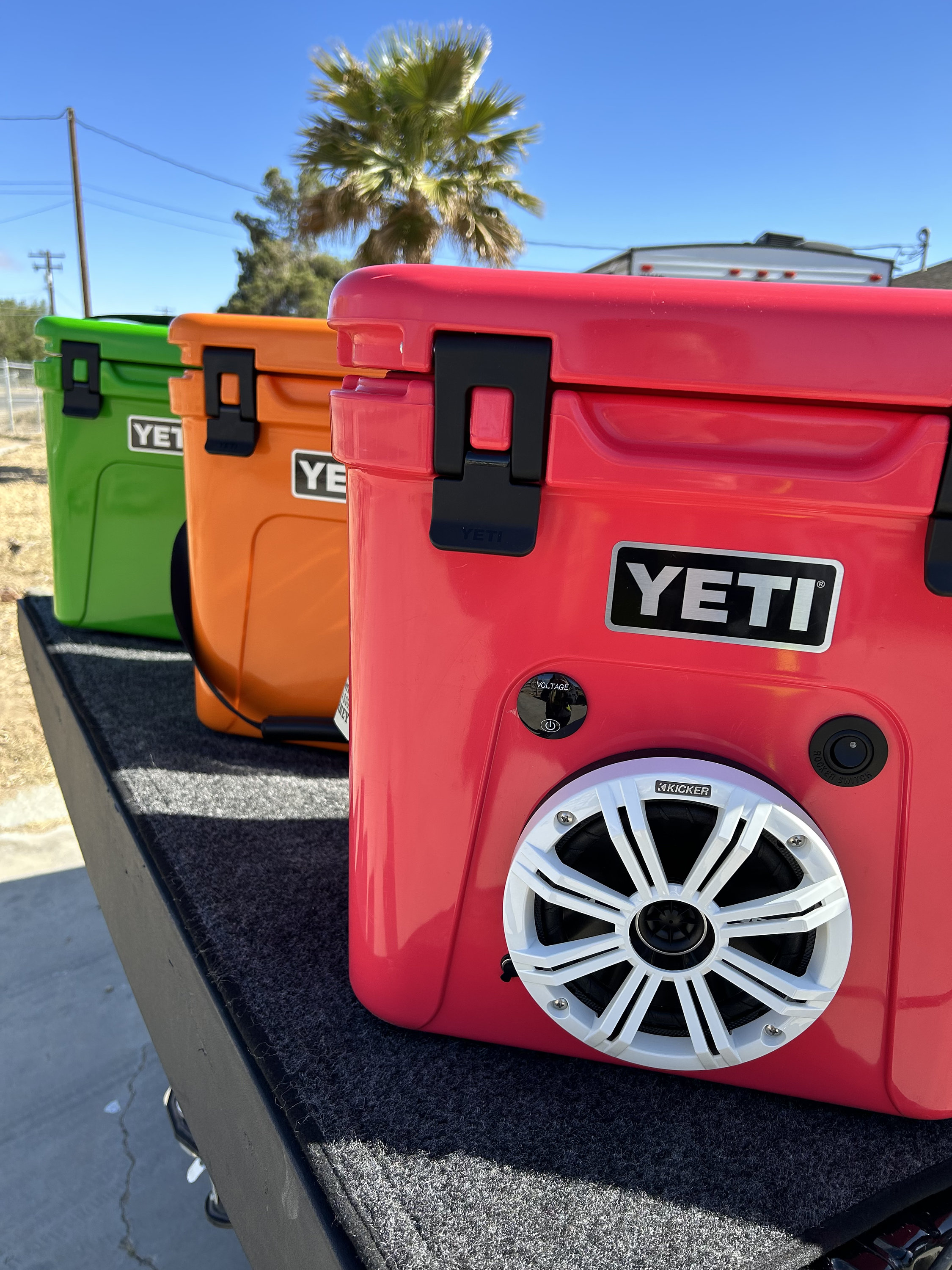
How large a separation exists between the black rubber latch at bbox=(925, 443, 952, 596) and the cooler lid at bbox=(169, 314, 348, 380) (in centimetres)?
69

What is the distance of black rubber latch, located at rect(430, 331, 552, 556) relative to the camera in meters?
0.52

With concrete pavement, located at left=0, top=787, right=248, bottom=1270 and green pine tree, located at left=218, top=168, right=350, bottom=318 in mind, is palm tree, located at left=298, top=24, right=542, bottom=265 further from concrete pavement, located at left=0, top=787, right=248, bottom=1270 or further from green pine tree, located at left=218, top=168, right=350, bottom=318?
green pine tree, located at left=218, top=168, right=350, bottom=318

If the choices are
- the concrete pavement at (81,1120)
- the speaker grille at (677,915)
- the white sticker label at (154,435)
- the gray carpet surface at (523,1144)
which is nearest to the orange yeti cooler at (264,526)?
the white sticker label at (154,435)

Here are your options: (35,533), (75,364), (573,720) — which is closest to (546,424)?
(573,720)

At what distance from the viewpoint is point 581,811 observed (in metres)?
0.56

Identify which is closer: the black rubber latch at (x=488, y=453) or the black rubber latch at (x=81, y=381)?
the black rubber latch at (x=488, y=453)

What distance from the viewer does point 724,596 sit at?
548 mm

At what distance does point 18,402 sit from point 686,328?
20.5m

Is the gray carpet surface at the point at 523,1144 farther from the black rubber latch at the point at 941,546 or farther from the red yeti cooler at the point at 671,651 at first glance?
the black rubber latch at the point at 941,546

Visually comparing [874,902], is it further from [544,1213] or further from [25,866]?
[25,866]

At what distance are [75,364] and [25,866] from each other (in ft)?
6.26

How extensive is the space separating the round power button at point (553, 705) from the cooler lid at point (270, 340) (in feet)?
1.81

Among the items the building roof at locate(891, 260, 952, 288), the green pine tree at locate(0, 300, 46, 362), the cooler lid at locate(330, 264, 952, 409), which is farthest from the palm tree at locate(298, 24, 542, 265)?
the green pine tree at locate(0, 300, 46, 362)

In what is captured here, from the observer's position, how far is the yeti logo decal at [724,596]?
533 millimetres
